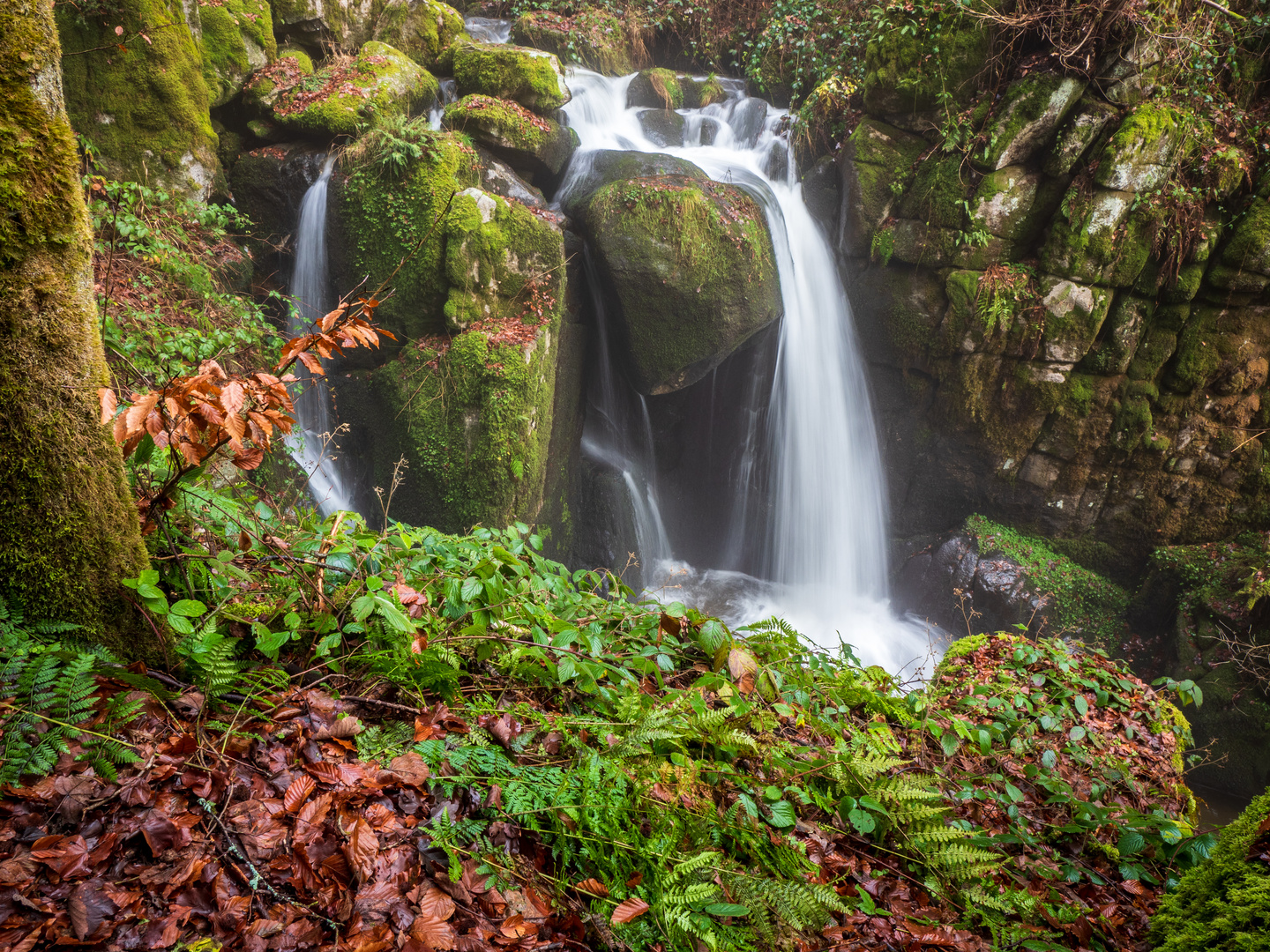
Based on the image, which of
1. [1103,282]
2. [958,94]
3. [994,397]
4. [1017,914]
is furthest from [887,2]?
[1017,914]

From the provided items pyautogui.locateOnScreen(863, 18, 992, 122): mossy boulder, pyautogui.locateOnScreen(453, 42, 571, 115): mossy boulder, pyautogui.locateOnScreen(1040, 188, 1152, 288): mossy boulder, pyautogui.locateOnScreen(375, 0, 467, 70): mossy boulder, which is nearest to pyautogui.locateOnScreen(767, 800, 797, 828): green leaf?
pyautogui.locateOnScreen(453, 42, 571, 115): mossy boulder

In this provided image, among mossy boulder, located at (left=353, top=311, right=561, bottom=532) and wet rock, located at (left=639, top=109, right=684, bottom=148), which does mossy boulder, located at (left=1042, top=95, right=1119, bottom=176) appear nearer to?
wet rock, located at (left=639, top=109, right=684, bottom=148)

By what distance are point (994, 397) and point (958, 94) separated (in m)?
4.72

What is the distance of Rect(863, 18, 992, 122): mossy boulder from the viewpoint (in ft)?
27.8

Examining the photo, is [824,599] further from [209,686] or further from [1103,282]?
[209,686]

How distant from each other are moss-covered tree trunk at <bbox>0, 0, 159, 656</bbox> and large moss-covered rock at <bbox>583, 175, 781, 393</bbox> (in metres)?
6.55

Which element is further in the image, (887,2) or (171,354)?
(887,2)

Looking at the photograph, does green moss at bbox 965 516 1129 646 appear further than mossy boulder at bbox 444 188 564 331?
Yes

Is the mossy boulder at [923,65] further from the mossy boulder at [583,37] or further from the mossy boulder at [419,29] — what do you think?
the mossy boulder at [419,29]

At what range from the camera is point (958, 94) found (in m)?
8.73

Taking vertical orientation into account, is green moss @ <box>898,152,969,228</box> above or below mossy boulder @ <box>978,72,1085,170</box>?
below

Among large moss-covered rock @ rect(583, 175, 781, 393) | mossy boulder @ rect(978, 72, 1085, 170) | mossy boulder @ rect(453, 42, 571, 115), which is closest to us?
large moss-covered rock @ rect(583, 175, 781, 393)

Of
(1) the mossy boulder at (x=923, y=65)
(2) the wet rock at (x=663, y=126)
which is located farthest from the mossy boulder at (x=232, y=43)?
(1) the mossy boulder at (x=923, y=65)

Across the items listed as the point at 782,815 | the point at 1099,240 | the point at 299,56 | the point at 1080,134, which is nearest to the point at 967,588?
the point at 1099,240
